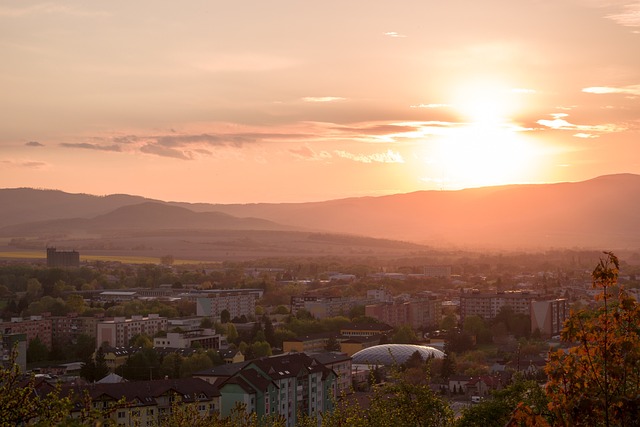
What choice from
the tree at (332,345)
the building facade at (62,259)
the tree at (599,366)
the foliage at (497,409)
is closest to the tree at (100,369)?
the tree at (332,345)

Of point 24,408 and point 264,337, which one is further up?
point 24,408

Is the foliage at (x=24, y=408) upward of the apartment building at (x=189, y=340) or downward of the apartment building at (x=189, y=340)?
upward

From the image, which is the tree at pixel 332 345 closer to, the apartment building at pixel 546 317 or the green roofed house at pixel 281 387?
the apartment building at pixel 546 317

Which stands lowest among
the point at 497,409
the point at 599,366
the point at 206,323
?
the point at 206,323

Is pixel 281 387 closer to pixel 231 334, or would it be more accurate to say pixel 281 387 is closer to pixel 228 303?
pixel 231 334

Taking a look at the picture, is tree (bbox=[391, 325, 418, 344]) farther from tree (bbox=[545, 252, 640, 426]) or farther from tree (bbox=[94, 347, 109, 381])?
tree (bbox=[545, 252, 640, 426])

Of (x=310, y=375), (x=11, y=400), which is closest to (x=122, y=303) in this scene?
(x=310, y=375)

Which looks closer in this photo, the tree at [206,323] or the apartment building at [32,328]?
the apartment building at [32,328]

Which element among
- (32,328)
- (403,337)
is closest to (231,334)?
(403,337)
